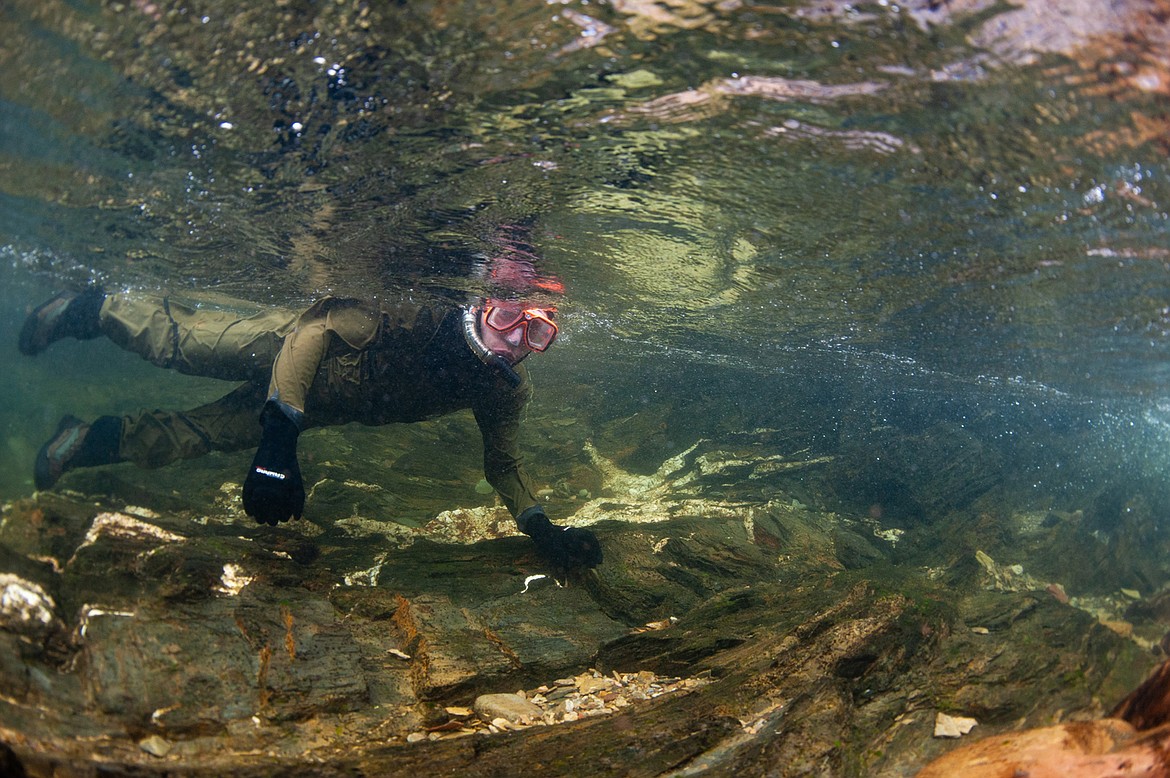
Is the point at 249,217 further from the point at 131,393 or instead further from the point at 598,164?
the point at 131,393

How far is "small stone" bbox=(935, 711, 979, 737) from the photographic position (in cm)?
425

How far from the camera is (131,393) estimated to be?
16922 mm

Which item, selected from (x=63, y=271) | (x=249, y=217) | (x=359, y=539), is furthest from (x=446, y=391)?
(x=63, y=271)

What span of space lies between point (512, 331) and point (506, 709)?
4076 mm

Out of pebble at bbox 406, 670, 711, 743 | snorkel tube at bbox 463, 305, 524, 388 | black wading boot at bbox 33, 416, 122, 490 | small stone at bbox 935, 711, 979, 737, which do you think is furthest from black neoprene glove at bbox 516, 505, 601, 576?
black wading boot at bbox 33, 416, 122, 490

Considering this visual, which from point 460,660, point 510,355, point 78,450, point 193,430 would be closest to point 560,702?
point 460,660

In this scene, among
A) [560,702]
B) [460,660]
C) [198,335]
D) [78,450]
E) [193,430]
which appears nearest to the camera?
Answer: [560,702]

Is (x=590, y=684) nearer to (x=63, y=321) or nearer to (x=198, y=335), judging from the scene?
(x=198, y=335)

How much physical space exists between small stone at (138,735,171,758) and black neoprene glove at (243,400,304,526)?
83.9 inches

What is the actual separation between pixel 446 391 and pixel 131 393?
49.4 ft

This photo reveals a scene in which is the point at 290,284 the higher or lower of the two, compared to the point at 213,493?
higher

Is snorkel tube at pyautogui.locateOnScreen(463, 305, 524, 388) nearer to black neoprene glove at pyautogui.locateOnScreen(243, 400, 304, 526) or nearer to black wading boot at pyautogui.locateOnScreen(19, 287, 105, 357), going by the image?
black neoprene glove at pyautogui.locateOnScreen(243, 400, 304, 526)

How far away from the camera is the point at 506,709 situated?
15.6ft

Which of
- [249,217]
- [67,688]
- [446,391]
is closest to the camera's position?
[67,688]
